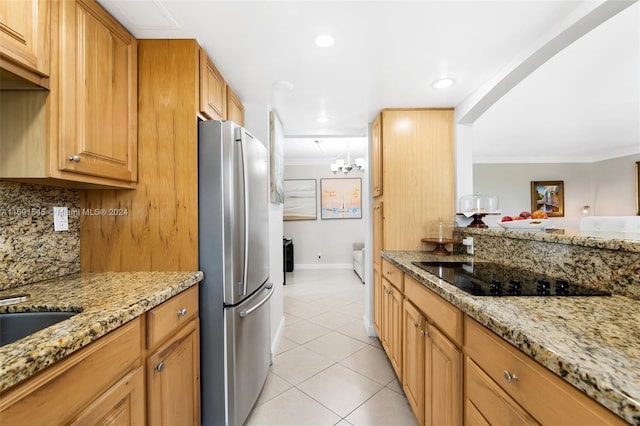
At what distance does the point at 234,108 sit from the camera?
2158 millimetres

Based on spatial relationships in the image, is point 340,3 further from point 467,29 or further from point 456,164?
point 456,164

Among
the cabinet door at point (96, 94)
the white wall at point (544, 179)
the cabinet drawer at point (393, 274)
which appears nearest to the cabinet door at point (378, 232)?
the cabinet drawer at point (393, 274)

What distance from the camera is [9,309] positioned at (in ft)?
3.17

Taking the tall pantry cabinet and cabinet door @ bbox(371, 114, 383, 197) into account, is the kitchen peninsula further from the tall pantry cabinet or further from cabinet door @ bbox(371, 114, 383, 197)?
cabinet door @ bbox(371, 114, 383, 197)

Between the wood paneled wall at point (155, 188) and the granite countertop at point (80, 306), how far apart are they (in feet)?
0.38

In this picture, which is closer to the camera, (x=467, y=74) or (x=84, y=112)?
(x=84, y=112)

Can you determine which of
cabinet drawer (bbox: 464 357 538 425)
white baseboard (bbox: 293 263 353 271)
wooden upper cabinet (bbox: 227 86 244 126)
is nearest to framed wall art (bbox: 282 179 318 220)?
white baseboard (bbox: 293 263 353 271)

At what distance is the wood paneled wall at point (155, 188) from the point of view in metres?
1.51

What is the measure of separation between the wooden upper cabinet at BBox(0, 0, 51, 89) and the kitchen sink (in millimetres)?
855

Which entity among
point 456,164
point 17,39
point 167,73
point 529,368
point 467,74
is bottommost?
point 529,368

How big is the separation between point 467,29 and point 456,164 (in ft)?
3.91

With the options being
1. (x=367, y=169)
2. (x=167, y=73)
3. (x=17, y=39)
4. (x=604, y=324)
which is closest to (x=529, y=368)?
(x=604, y=324)

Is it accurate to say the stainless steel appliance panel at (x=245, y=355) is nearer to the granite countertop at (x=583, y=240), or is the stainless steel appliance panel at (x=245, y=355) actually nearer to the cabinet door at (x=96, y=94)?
the cabinet door at (x=96, y=94)

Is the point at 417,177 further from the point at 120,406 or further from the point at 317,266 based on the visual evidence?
the point at 317,266
